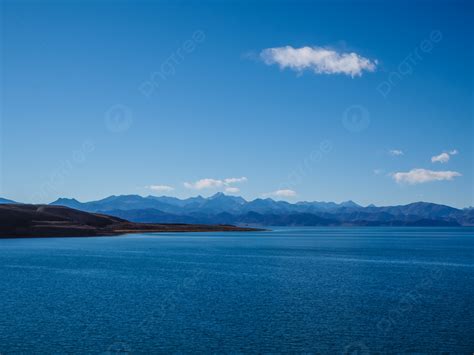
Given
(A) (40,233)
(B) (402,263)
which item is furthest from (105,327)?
(A) (40,233)

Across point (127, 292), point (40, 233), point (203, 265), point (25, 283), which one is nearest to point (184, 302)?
point (127, 292)

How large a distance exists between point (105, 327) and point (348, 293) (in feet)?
94.1

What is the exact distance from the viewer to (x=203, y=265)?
85.4 metres

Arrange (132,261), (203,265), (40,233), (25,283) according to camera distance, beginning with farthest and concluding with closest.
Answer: (40,233) < (132,261) < (203,265) < (25,283)

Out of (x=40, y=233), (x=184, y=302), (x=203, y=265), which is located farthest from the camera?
(x=40, y=233)

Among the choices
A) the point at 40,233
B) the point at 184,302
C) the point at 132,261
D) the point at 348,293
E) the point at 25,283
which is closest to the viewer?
the point at 184,302

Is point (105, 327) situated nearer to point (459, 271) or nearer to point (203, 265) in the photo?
point (203, 265)

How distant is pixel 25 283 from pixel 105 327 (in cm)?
2866

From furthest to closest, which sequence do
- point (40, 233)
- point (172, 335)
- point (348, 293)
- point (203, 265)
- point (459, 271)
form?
point (40, 233) < point (203, 265) < point (459, 271) < point (348, 293) < point (172, 335)

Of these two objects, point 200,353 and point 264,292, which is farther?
point 264,292

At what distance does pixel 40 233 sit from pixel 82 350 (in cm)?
17783

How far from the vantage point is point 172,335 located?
3488cm

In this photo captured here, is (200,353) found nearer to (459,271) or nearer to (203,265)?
(203,265)

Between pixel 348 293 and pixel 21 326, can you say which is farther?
pixel 348 293
